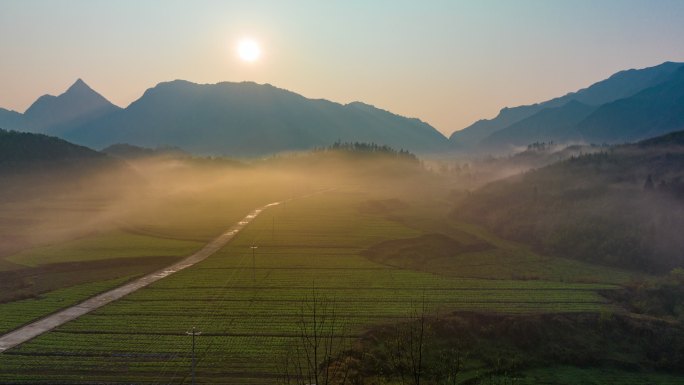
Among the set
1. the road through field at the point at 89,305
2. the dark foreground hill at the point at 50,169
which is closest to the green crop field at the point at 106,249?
the road through field at the point at 89,305

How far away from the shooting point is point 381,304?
51750mm

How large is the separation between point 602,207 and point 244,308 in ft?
255

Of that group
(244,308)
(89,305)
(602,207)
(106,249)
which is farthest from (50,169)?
(602,207)

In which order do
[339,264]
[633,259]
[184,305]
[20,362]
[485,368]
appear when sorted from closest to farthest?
[20,362]
[485,368]
[184,305]
[339,264]
[633,259]

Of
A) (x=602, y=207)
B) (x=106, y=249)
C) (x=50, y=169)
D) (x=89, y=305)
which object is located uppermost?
(x=50, y=169)

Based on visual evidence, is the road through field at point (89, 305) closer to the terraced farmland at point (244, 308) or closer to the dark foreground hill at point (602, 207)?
the terraced farmland at point (244, 308)

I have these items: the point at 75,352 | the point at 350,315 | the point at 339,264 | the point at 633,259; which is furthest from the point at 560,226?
the point at 75,352

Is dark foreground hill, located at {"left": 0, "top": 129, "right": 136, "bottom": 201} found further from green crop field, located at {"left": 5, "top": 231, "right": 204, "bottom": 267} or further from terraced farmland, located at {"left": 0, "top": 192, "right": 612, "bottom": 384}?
terraced farmland, located at {"left": 0, "top": 192, "right": 612, "bottom": 384}

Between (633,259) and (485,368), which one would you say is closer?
(485,368)

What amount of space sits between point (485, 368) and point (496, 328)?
599cm

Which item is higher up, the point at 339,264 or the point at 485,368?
the point at 339,264

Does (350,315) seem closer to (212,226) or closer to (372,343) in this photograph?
(372,343)

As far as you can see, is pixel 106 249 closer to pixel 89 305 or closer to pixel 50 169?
pixel 89 305

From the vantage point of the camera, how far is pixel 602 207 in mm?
97375
